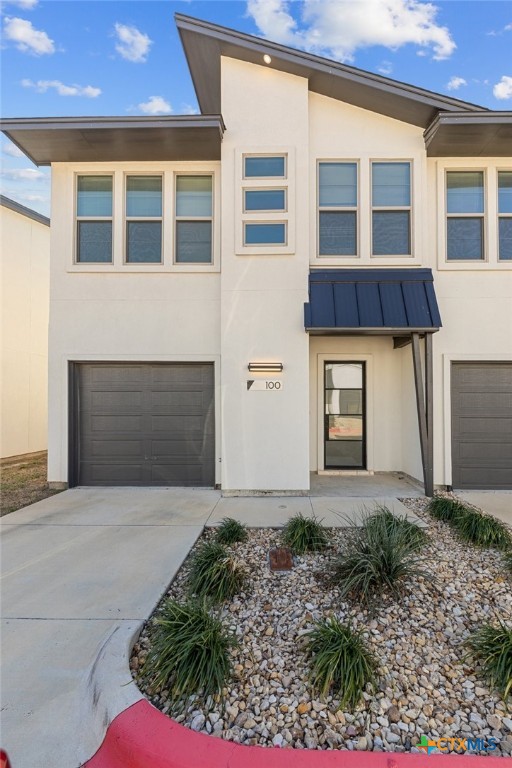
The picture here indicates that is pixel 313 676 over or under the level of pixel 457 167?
under

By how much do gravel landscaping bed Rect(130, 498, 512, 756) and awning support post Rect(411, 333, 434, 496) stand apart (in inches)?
110

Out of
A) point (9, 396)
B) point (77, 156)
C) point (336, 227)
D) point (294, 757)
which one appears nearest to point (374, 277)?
point (336, 227)

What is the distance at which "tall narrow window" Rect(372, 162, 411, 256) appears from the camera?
279 inches

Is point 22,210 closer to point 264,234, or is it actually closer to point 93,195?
point 93,195

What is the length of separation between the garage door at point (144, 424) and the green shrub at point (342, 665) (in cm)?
505

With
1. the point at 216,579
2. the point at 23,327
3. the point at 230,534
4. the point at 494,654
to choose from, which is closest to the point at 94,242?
the point at 23,327

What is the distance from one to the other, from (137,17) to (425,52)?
588 centimetres

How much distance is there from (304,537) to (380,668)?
1835 mm

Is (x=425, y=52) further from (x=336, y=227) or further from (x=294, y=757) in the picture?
(x=294, y=757)

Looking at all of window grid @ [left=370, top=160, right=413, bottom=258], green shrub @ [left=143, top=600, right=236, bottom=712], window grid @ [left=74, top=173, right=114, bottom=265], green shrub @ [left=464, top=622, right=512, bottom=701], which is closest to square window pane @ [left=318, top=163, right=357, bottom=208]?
window grid @ [left=370, top=160, right=413, bottom=258]

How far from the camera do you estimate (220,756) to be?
73.7 inches

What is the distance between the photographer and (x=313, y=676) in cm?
231

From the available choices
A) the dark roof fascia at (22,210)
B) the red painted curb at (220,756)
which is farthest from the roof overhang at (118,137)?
the red painted curb at (220,756)

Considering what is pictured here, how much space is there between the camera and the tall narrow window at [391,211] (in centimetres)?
709
